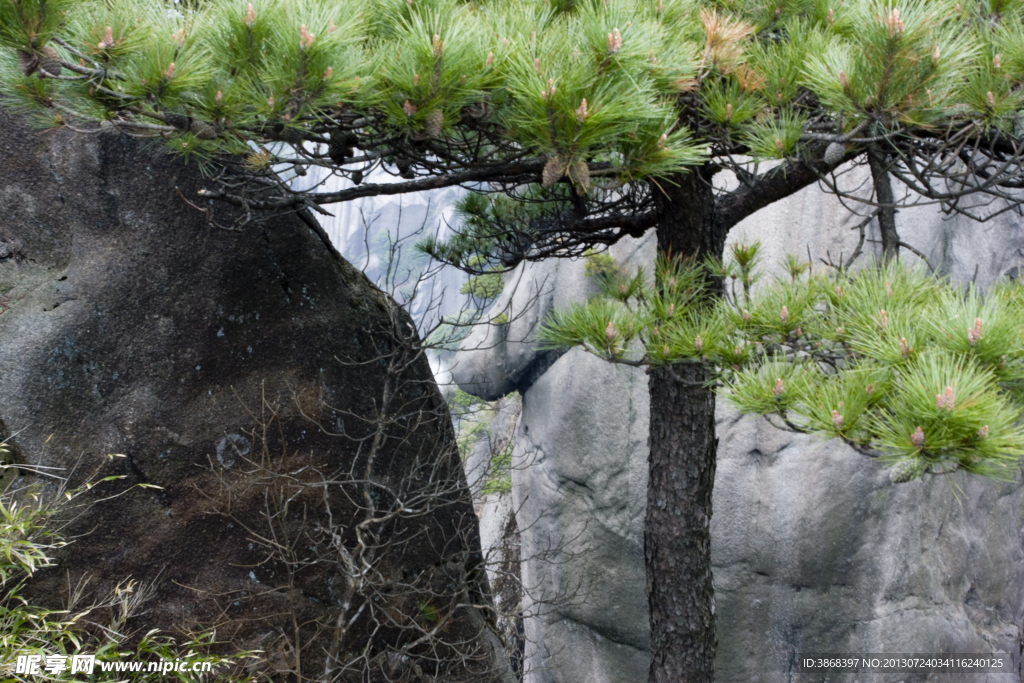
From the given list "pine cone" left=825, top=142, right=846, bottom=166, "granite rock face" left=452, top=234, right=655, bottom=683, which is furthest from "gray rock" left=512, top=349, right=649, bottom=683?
"pine cone" left=825, top=142, right=846, bottom=166

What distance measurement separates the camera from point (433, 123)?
121 centimetres

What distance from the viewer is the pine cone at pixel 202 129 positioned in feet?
3.84

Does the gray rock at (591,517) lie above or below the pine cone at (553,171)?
below

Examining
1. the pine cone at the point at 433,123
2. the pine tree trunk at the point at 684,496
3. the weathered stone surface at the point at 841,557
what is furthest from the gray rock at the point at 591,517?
the pine cone at the point at 433,123

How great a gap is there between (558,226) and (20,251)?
5.28 ft

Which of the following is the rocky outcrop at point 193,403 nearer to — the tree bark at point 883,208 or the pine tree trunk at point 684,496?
the pine tree trunk at point 684,496

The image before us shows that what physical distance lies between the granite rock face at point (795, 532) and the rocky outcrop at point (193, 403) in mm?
1069

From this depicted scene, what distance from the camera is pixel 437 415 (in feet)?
8.11

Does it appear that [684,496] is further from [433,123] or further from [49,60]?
[49,60]

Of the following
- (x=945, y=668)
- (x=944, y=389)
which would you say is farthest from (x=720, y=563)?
(x=944, y=389)

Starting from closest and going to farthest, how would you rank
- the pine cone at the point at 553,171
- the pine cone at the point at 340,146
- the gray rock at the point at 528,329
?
the pine cone at the point at 553,171
the pine cone at the point at 340,146
the gray rock at the point at 528,329

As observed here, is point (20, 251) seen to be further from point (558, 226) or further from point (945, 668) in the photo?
point (945, 668)

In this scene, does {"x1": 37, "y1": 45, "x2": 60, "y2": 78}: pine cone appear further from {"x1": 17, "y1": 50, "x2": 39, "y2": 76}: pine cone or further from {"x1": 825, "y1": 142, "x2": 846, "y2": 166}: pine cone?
{"x1": 825, "y1": 142, "x2": 846, "y2": 166}: pine cone

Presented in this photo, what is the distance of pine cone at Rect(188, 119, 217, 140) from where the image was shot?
1.17m
